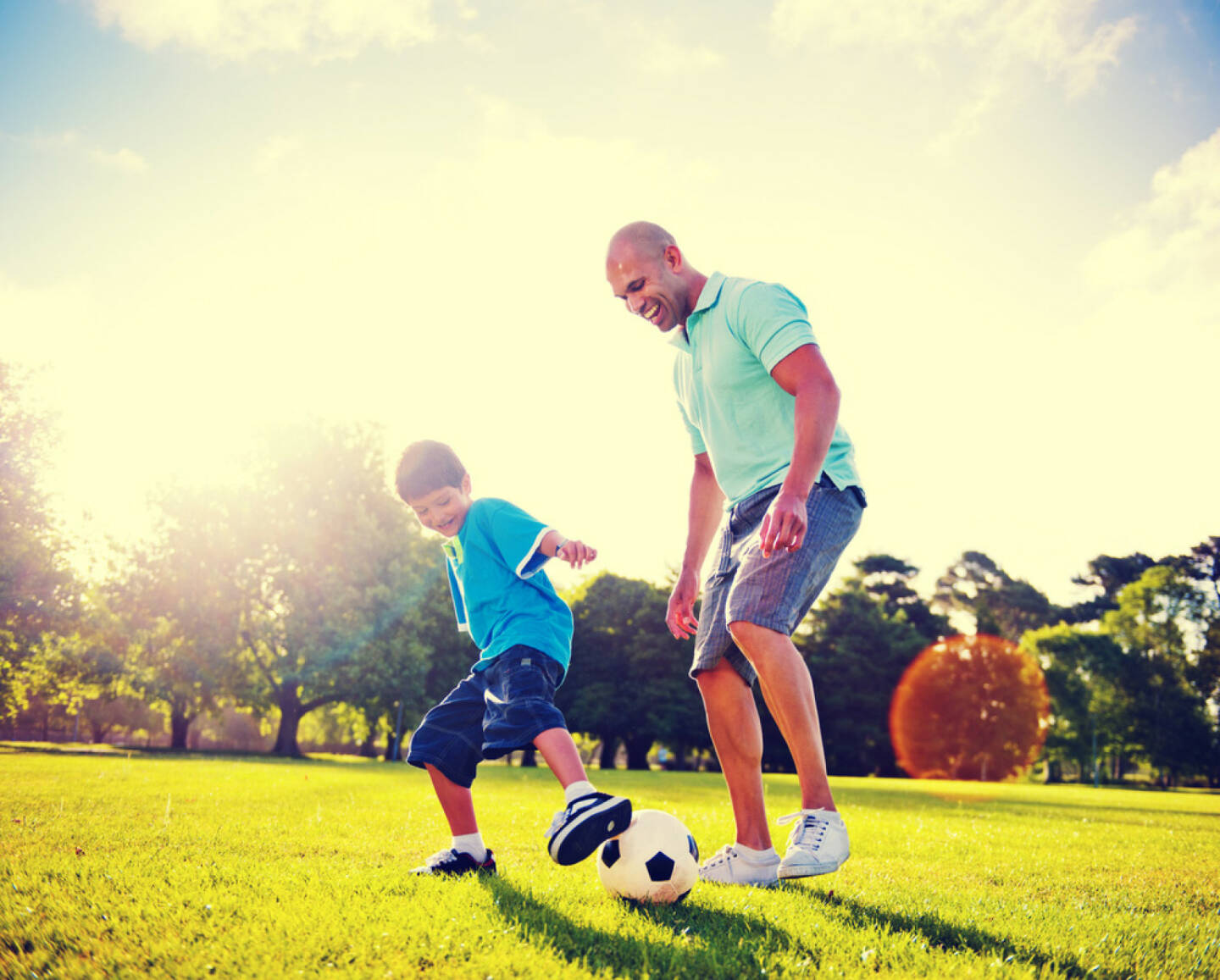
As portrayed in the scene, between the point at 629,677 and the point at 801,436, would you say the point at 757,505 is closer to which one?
the point at 801,436

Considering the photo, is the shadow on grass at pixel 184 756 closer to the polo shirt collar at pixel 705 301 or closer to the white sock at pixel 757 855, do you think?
the white sock at pixel 757 855

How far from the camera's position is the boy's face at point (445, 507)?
13.9ft

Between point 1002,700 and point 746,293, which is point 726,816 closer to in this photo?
point 746,293

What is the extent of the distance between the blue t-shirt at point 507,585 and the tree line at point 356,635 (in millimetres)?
27884

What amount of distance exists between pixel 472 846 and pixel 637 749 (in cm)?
4483

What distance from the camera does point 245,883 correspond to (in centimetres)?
334

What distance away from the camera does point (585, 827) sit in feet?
10.1

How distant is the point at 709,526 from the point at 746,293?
1588 mm

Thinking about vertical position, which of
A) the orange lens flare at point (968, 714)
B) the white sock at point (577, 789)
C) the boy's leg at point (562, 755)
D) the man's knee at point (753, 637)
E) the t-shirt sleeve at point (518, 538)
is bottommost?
the orange lens flare at point (968, 714)

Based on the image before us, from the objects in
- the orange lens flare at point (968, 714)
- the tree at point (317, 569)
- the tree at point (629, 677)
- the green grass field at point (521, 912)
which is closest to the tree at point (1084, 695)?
the orange lens flare at point (968, 714)

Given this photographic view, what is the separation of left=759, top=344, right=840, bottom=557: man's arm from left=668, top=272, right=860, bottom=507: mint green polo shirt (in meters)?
0.09

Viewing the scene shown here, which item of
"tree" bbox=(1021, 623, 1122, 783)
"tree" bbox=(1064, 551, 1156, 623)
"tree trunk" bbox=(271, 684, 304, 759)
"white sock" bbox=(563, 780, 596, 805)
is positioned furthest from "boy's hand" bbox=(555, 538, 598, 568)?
"tree" bbox=(1064, 551, 1156, 623)

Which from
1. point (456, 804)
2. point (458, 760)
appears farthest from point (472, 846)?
point (458, 760)

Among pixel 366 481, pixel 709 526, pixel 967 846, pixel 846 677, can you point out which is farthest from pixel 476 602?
pixel 846 677
